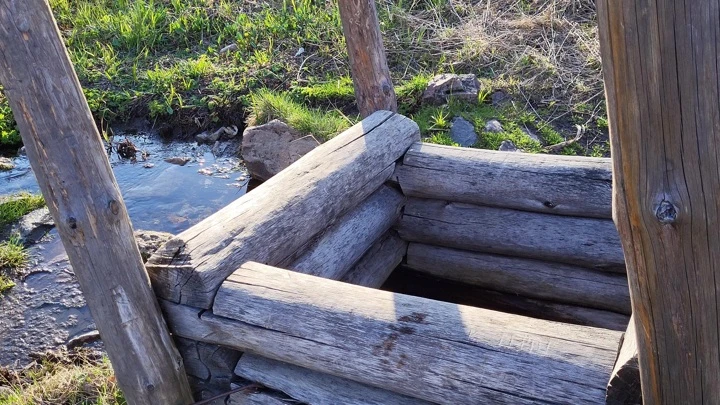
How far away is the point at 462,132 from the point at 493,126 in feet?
0.72

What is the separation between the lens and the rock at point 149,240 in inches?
174

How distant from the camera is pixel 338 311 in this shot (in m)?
2.48

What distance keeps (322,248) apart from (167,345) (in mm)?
862

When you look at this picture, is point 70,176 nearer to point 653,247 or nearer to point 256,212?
point 256,212

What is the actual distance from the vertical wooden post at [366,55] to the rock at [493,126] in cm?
113

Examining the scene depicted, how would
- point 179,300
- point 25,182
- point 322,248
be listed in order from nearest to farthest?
point 179,300 → point 322,248 → point 25,182

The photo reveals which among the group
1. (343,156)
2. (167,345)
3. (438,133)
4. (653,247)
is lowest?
(438,133)

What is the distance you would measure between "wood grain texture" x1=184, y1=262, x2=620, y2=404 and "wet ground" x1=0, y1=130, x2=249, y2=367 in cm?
184

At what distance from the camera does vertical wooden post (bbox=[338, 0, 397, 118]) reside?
13.3ft

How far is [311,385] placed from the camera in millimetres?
2633

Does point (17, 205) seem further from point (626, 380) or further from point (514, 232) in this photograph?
point (626, 380)

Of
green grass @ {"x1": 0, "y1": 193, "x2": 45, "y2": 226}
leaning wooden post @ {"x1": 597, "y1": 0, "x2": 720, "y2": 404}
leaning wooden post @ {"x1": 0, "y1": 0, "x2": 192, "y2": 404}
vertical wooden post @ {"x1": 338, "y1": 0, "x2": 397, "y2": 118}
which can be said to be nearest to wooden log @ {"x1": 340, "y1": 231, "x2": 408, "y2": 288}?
vertical wooden post @ {"x1": 338, "y1": 0, "x2": 397, "y2": 118}

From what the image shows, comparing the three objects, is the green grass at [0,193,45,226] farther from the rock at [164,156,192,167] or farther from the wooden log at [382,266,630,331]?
the wooden log at [382,266,630,331]


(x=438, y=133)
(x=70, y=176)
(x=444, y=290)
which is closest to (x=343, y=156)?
(x=444, y=290)
